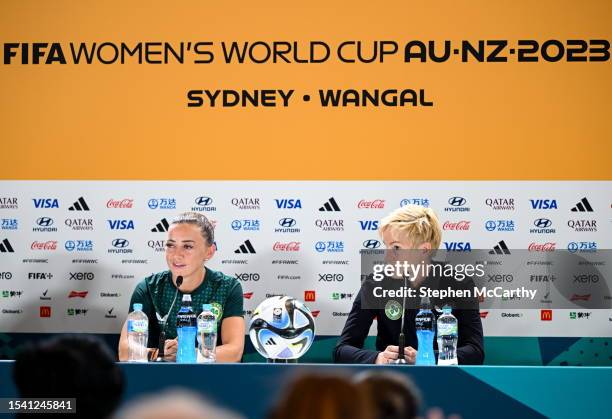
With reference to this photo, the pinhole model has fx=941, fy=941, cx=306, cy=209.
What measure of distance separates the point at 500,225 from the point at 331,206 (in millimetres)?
1079

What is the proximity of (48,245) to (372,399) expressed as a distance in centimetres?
513

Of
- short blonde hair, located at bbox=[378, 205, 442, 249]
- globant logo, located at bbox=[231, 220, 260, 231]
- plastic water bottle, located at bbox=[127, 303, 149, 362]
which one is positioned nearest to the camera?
plastic water bottle, located at bbox=[127, 303, 149, 362]

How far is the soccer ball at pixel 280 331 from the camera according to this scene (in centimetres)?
414

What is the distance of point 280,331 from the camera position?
415 cm

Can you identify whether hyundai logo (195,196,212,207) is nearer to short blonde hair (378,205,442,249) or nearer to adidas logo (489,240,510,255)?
short blonde hair (378,205,442,249)

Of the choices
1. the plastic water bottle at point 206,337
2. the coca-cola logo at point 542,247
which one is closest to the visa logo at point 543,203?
the coca-cola logo at point 542,247

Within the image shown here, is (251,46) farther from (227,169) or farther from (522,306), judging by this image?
(522,306)

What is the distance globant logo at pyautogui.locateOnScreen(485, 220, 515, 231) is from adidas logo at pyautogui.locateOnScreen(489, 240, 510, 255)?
9cm

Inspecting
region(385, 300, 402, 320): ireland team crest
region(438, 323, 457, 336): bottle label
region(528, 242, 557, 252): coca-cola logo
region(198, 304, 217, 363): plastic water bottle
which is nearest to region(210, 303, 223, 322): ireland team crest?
region(198, 304, 217, 363): plastic water bottle

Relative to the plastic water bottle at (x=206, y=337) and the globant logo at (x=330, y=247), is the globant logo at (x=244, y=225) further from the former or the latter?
the plastic water bottle at (x=206, y=337)

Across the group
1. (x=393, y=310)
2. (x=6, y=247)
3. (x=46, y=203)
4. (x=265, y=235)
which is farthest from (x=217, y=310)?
(x=6, y=247)

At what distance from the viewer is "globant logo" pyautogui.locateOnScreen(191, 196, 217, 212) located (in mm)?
6055

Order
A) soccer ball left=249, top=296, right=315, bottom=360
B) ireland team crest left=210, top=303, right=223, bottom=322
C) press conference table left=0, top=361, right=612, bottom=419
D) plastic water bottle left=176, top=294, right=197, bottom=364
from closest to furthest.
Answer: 1. press conference table left=0, top=361, right=612, bottom=419
2. soccer ball left=249, top=296, right=315, bottom=360
3. plastic water bottle left=176, top=294, right=197, bottom=364
4. ireland team crest left=210, top=303, right=223, bottom=322

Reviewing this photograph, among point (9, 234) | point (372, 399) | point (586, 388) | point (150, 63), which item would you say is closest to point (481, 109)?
point (150, 63)
